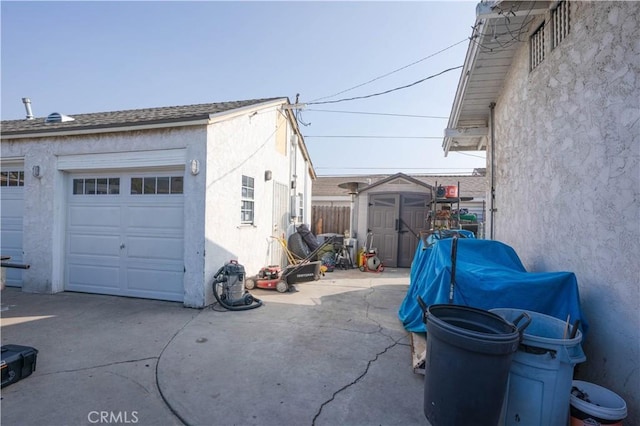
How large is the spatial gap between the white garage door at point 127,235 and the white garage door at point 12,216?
1.37 metres

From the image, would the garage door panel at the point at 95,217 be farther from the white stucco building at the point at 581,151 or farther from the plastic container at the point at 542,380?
the white stucco building at the point at 581,151

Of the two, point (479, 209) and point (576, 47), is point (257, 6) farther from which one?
point (479, 209)

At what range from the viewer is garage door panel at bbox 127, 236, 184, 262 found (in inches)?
215

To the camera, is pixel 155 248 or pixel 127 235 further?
pixel 127 235

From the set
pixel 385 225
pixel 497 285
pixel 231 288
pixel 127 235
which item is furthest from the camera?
pixel 385 225

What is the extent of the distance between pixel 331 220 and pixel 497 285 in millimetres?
12808

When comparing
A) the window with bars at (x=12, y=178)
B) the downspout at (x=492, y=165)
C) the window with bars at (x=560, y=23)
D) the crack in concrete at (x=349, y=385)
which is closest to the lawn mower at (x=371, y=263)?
the downspout at (x=492, y=165)

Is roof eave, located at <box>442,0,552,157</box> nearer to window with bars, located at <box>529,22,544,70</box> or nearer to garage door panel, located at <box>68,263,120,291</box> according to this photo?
window with bars, located at <box>529,22,544,70</box>

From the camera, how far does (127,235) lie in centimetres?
576

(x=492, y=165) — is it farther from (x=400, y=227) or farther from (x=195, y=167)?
(x=195, y=167)

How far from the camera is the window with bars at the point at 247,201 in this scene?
6578 millimetres

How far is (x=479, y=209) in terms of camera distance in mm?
15352

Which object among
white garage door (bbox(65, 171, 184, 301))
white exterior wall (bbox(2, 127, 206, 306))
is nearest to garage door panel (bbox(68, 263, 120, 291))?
white garage door (bbox(65, 171, 184, 301))

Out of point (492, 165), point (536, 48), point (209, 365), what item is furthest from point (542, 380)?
point (492, 165)
